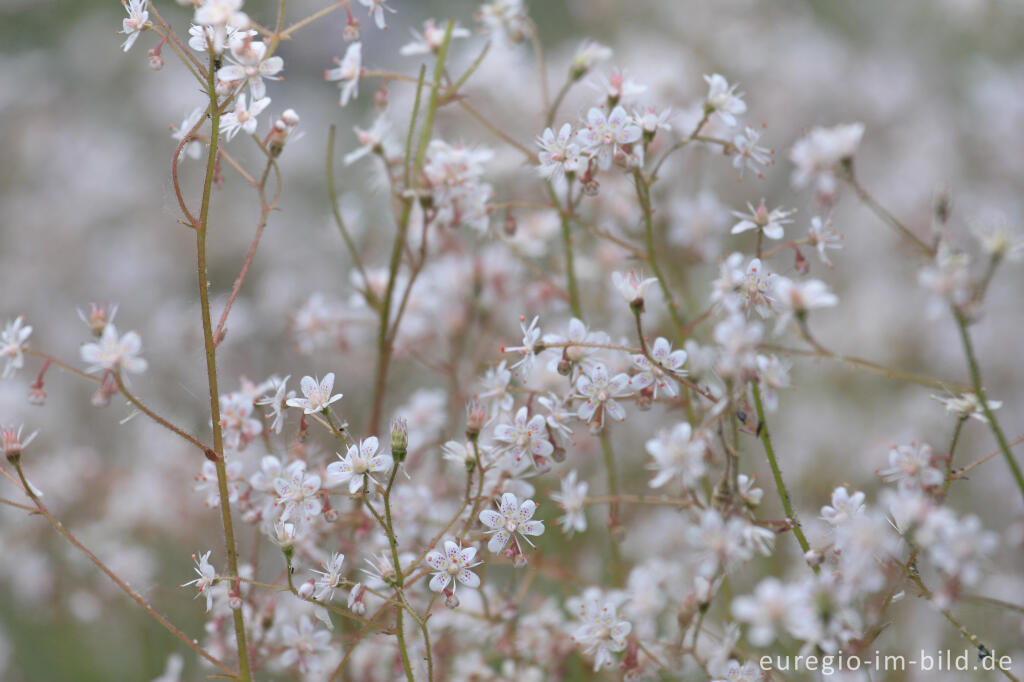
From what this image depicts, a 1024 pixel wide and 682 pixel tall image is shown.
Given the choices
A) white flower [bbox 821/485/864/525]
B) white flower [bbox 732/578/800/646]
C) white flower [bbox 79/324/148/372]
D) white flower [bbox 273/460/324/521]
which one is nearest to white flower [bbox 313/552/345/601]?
white flower [bbox 273/460/324/521]

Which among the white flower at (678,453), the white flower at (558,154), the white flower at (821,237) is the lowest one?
the white flower at (678,453)

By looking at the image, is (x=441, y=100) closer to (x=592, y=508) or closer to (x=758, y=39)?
(x=592, y=508)

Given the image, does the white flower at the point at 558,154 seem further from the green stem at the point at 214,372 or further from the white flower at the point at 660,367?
the green stem at the point at 214,372

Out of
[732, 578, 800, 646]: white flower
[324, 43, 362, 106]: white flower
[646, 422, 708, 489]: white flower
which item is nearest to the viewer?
[732, 578, 800, 646]: white flower

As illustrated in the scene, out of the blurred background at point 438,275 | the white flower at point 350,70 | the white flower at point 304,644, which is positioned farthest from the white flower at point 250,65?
the white flower at point 304,644

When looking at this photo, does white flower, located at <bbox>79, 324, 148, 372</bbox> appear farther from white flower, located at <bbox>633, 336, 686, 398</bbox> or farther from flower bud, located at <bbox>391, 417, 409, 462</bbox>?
white flower, located at <bbox>633, 336, 686, 398</bbox>

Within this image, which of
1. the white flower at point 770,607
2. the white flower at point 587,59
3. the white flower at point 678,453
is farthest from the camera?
the white flower at point 587,59
